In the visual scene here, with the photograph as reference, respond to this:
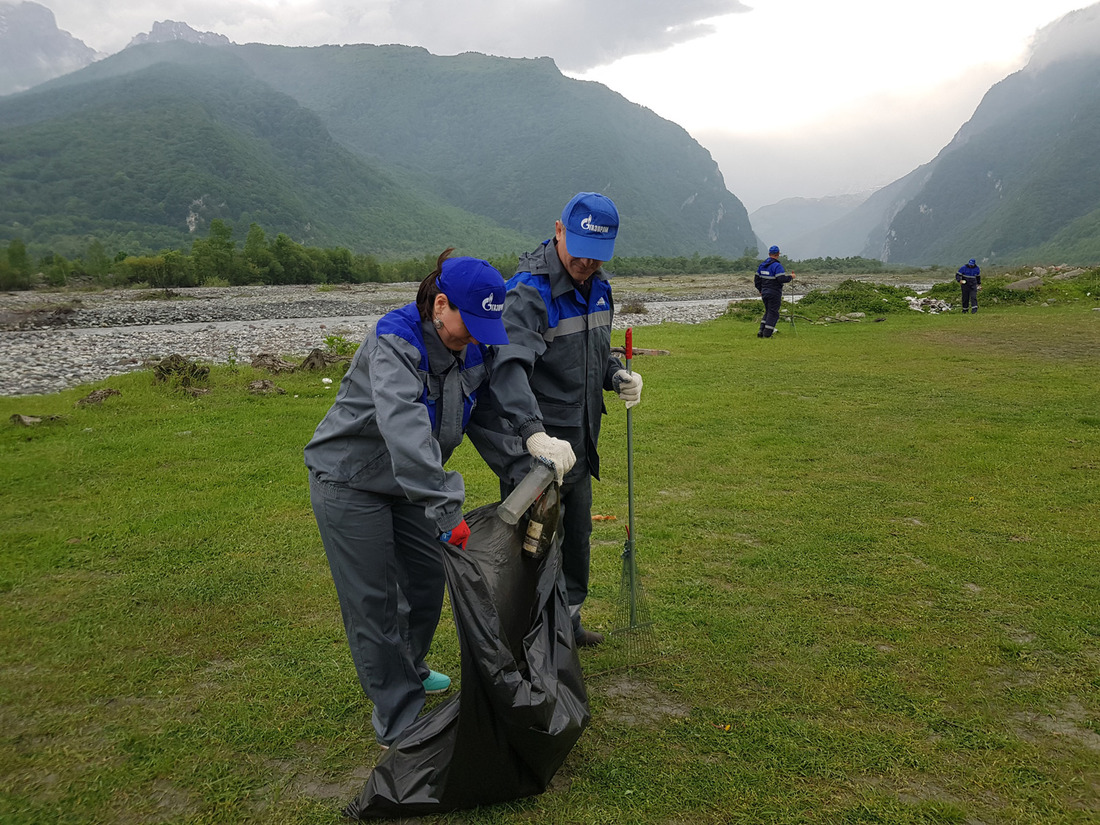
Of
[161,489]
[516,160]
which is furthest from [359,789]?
[516,160]

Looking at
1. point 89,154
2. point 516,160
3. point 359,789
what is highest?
point 516,160

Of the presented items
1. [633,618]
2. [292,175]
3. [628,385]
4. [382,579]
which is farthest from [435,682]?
[292,175]

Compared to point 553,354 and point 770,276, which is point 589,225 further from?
point 770,276

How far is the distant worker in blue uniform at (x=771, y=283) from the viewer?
16234 mm

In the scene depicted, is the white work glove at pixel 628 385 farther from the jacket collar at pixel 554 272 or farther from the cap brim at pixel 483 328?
the cap brim at pixel 483 328

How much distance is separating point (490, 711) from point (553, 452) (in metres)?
1.05

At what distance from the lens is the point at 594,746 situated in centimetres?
317

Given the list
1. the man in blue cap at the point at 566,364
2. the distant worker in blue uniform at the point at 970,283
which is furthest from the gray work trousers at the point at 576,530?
the distant worker in blue uniform at the point at 970,283

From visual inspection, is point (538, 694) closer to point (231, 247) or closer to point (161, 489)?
point (161, 489)

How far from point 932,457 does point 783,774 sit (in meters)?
5.34

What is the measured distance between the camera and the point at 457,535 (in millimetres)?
2654

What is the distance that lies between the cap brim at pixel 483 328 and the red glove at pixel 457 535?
0.67 meters

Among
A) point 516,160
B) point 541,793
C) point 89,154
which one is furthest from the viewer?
point 516,160

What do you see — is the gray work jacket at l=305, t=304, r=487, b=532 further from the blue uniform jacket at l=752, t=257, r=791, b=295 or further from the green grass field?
the blue uniform jacket at l=752, t=257, r=791, b=295
